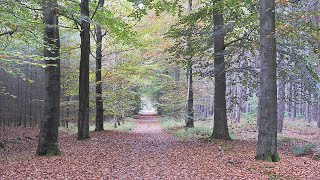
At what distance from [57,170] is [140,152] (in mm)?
4009

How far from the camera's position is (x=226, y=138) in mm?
13938

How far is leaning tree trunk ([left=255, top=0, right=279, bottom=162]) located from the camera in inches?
331

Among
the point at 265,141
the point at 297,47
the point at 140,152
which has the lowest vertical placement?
the point at 140,152

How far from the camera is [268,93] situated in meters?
8.42

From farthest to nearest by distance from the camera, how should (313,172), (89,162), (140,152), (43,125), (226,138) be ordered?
(226,138) → (140,152) → (43,125) → (89,162) → (313,172)

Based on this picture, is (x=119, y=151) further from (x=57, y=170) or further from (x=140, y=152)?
(x=57, y=170)

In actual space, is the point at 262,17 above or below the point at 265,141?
above

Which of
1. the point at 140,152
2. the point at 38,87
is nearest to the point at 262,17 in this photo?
the point at 140,152

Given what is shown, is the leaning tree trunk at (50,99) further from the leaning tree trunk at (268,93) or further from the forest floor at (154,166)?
the leaning tree trunk at (268,93)

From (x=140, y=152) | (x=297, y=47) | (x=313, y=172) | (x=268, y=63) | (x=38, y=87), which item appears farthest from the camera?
(x=38, y=87)

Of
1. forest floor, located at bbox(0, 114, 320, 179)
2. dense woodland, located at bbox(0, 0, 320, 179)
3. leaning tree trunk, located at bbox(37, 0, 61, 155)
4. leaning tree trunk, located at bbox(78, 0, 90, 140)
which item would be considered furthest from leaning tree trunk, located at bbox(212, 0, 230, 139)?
leaning tree trunk, located at bbox(37, 0, 61, 155)

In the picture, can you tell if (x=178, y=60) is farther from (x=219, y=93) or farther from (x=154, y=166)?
(x=154, y=166)

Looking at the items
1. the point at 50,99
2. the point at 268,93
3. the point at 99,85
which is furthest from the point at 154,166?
the point at 99,85

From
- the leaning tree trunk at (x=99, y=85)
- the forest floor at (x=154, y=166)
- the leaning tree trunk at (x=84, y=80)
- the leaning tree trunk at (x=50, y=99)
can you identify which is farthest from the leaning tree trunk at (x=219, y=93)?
the leaning tree trunk at (x=99, y=85)
